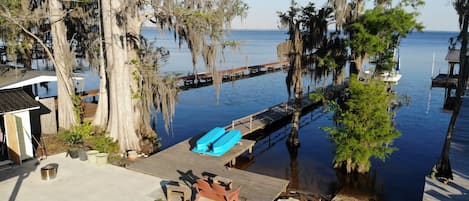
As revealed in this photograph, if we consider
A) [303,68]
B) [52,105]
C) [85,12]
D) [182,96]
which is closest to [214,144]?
[303,68]

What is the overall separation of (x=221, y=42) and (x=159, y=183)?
277 inches

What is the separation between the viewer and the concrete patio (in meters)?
9.66

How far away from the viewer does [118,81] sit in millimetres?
13930

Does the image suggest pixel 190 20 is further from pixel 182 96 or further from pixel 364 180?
pixel 182 96

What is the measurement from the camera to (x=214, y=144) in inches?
552

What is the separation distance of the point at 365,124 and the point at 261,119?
830 cm

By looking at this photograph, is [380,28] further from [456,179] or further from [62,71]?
[62,71]

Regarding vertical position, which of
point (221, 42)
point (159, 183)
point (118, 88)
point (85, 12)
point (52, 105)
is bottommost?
point (159, 183)

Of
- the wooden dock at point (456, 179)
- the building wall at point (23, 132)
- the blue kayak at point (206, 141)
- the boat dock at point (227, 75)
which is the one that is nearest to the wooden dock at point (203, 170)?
the blue kayak at point (206, 141)

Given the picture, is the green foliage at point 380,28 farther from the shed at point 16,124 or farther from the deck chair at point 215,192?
the shed at point 16,124

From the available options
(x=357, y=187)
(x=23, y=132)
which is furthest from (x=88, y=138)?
(x=357, y=187)

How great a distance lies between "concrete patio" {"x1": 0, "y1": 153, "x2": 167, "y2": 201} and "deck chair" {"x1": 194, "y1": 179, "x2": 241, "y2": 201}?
3.29ft

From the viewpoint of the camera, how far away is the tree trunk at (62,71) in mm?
15891

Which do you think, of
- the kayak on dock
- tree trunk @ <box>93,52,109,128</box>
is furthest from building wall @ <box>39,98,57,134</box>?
the kayak on dock
